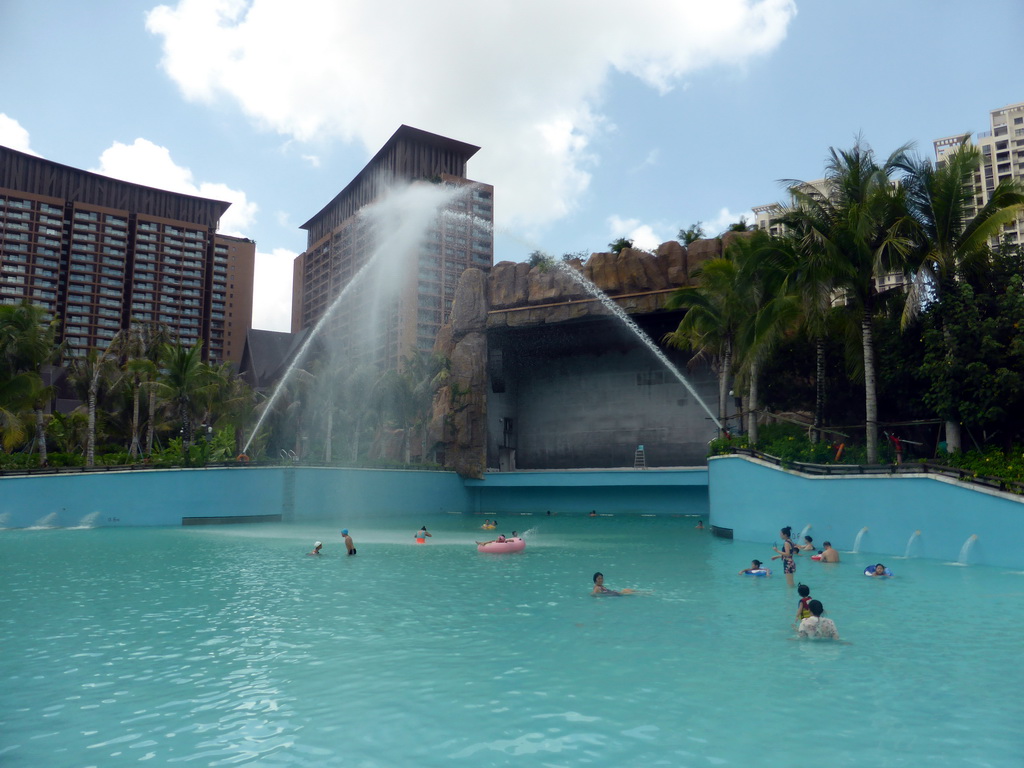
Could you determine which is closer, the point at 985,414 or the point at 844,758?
the point at 844,758

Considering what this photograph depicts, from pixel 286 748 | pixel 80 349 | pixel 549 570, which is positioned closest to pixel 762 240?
pixel 549 570

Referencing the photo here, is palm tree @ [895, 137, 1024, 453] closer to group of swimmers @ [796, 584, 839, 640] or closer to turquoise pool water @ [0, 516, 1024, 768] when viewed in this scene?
turquoise pool water @ [0, 516, 1024, 768]

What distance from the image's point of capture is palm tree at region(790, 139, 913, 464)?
2148cm

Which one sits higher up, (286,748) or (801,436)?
(801,436)

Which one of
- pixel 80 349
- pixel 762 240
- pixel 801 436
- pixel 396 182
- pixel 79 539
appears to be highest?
pixel 396 182

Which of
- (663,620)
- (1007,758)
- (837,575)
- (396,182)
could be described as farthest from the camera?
(396,182)

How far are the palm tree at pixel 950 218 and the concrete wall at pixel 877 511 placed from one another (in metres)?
2.56

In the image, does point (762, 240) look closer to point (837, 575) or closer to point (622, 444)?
point (837, 575)

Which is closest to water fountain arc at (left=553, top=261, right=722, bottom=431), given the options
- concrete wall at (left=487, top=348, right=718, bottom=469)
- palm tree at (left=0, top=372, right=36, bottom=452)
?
concrete wall at (left=487, top=348, right=718, bottom=469)

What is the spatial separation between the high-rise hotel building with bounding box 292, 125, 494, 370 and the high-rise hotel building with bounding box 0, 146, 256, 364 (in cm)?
2076

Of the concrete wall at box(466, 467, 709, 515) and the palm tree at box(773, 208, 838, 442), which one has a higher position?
the palm tree at box(773, 208, 838, 442)

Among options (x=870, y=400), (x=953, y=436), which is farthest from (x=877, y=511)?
(x=870, y=400)

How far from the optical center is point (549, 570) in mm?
18641

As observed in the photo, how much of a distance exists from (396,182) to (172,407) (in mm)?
48731
